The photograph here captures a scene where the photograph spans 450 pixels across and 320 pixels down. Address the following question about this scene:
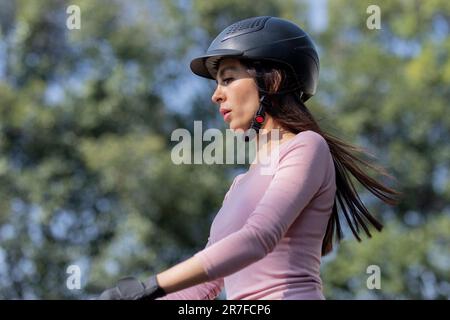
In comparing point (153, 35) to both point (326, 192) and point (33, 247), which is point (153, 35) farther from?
point (326, 192)

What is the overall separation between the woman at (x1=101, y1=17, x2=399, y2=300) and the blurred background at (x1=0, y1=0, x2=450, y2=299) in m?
10.5

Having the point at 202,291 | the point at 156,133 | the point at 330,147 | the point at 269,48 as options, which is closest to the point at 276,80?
the point at 269,48

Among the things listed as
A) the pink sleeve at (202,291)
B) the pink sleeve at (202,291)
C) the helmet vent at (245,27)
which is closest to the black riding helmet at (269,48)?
the helmet vent at (245,27)

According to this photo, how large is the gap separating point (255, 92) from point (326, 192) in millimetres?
Answer: 381

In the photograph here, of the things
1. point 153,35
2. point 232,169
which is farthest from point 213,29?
point 232,169

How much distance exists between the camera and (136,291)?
7.63ft

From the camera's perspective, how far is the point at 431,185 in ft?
50.0

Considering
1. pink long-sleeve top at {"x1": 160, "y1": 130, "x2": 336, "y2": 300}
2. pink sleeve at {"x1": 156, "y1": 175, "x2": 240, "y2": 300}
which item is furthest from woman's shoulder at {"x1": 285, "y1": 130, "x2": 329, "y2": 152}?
pink sleeve at {"x1": 156, "y1": 175, "x2": 240, "y2": 300}

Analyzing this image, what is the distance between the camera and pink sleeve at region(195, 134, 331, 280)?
91.5 inches

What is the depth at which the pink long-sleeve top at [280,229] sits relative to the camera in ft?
7.68

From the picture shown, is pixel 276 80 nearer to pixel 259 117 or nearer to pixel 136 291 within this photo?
pixel 259 117

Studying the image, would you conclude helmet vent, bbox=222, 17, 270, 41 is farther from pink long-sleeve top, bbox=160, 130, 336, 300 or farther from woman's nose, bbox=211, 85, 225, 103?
pink long-sleeve top, bbox=160, 130, 336, 300

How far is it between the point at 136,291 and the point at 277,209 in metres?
0.40

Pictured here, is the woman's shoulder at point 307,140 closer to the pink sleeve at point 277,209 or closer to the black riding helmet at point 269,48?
the pink sleeve at point 277,209
